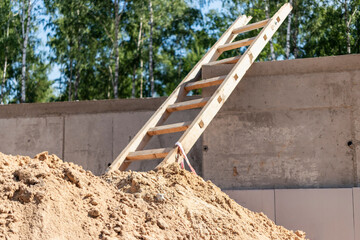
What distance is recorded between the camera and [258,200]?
5273 millimetres

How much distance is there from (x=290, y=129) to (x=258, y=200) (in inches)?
35.6

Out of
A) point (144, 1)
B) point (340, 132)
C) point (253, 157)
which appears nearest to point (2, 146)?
point (253, 157)

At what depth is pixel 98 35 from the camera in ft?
67.1

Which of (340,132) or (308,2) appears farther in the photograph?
(308,2)

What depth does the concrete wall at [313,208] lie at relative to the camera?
5.05m

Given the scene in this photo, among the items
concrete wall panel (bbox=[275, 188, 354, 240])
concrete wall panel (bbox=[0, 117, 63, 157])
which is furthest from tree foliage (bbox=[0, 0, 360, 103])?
concrete wall panel (bbox=[275, 188, 354, 240])

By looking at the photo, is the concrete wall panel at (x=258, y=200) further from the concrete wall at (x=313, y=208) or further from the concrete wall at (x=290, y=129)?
the concrete wall at (x=290, y=129)

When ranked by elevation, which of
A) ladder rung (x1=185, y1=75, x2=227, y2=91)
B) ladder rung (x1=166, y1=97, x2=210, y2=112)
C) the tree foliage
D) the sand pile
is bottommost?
the sand pile

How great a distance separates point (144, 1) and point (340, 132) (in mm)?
14758

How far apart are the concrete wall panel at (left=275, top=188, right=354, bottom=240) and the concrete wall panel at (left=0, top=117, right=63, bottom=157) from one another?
308 cm

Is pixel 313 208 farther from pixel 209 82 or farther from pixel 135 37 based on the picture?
pixel 135 37

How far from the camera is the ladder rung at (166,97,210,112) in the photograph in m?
5.31

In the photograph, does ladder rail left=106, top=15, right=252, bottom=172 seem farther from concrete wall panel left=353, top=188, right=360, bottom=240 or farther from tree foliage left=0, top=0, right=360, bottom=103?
tree foliage left=0, top=0, right=360, bottom=103

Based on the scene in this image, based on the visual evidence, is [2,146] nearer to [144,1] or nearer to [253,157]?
[253,157]
